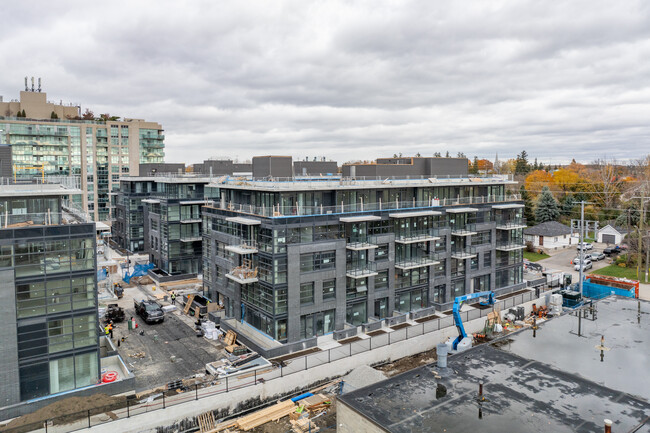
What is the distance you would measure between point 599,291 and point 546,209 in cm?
4442

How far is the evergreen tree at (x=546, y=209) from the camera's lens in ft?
305

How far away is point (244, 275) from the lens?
3769 cm

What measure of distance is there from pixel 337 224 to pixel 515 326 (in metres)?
21.7

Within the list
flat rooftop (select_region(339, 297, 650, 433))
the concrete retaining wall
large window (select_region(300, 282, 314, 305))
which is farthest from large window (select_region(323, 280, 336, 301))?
flat rooftop (select_region(339, 297, 650, 433))

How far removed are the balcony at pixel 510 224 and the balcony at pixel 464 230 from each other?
16.4 ft

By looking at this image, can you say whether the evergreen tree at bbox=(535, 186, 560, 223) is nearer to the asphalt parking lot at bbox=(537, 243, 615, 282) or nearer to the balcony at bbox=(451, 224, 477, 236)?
the asphalt parking lot at bbox=(537, 243, 615, 282)

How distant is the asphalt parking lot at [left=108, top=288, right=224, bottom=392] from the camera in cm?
3244

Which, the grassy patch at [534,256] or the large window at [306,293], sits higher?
the large window at [306,293]

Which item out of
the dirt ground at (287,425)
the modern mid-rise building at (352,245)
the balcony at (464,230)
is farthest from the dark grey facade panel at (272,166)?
the dirt ground at (287,425)

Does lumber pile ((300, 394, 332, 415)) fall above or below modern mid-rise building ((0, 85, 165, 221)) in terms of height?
below

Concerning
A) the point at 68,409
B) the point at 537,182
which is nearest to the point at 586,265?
the point at 537,182

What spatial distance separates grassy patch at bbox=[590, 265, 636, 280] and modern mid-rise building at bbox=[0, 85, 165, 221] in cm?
9324

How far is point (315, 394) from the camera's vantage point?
3120 cm

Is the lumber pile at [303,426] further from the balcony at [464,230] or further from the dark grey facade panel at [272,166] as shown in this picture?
the balcony at [464,230]
